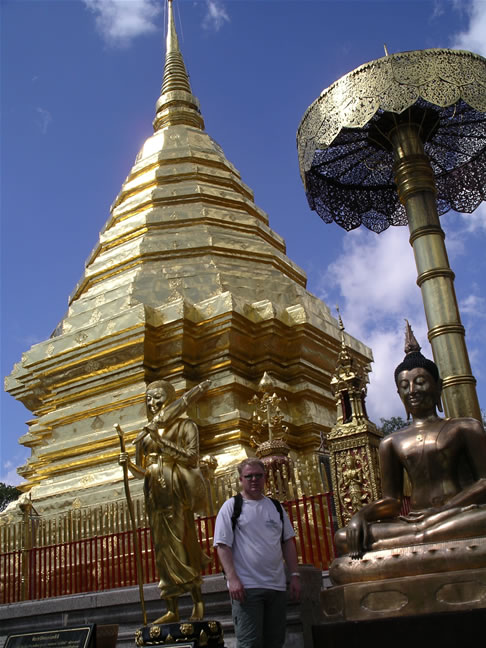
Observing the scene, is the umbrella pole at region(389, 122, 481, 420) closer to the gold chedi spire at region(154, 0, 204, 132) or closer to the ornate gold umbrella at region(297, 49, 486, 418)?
the ornate gold umbrella at region(297, 49, 486, 418)

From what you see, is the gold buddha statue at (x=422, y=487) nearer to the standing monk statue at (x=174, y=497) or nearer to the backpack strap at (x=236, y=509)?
the backpack strap at (x=236, y=509)

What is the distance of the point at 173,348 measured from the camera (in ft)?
35.6

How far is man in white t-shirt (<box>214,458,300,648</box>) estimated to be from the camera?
4023 mm

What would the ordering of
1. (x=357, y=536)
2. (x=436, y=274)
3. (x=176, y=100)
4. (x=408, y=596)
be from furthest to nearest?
1. (x=176, y=100)
2. (x=436, y=274)
3. (x=357, y=536)
4. (x=408, y=596)

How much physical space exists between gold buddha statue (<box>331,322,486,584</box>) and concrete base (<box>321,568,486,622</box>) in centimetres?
10

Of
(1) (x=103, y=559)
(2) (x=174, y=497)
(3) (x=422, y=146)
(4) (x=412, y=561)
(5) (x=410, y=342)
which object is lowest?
(4) (x=412, y=561)

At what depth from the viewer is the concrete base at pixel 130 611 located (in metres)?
5.15

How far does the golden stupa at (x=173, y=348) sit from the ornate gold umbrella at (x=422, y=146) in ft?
7.59

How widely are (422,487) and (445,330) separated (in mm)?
3104

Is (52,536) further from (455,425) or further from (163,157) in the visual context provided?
(163,157)

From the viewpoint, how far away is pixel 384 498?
16.8ft

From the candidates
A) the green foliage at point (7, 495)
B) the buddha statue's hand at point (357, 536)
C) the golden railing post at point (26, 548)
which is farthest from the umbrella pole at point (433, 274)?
the green foliage at point (7, 495)

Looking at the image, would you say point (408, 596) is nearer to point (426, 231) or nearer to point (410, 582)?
point (410, 582)

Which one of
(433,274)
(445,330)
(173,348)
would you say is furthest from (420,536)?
(173,348)
